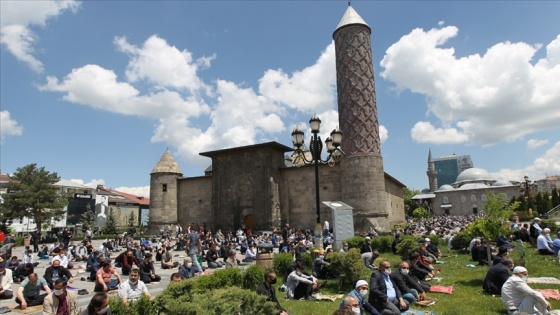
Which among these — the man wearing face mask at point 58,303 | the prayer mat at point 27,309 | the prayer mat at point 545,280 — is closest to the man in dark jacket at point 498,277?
the prayer mat at point 545,280

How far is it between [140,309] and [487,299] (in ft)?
20.0

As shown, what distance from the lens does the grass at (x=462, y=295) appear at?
6379mm

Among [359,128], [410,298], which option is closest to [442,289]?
[410,298]

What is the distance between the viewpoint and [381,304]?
588cm

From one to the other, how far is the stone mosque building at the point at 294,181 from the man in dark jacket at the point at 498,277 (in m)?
15.9

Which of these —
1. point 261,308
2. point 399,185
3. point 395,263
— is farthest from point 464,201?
point 261,308

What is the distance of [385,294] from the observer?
5.97 m

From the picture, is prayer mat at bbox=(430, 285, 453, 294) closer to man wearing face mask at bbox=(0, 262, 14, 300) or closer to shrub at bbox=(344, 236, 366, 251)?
shrub at bbox=(344, 236, 366, 251)

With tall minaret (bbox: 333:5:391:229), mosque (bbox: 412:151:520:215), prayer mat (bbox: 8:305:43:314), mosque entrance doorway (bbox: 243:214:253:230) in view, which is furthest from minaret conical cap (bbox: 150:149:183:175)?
mosque (bbox: 412:151:520:215)

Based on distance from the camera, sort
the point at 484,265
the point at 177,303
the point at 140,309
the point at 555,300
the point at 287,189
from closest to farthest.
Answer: the point at 177,303 < the point at 140,309 < the point at 555,300 < the point at 484,265 < the point at 287,189

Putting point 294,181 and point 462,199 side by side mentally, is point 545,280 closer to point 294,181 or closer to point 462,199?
point 294,181

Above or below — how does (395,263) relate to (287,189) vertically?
below

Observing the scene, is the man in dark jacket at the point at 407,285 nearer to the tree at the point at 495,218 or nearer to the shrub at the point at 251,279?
the tree at the point at 495,218

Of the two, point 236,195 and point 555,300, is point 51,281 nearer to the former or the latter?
point 555,300
